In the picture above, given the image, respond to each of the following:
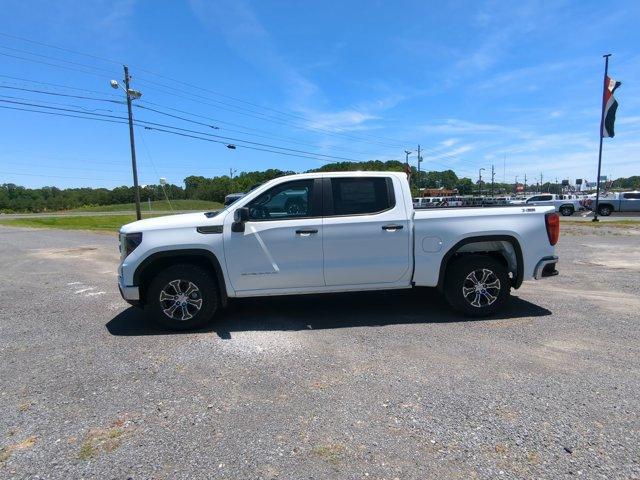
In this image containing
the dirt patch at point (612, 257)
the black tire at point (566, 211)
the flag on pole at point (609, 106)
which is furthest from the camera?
the black tire at point (566, 211)

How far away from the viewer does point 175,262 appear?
5.29 m

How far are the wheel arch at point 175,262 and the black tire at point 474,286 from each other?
9.38ft

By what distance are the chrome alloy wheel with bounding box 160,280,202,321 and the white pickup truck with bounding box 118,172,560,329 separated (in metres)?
0.01

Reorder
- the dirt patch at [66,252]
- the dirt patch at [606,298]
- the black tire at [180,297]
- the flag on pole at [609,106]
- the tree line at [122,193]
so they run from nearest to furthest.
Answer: the black tire at [180,297] < the dirt patch at [606,298] < the dirt patch at [66,252] < the flag on pole at [609,106] < the tree line at [122,193]

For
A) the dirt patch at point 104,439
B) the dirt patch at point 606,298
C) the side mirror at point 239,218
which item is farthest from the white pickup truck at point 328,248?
the dirt patch at point 104,439

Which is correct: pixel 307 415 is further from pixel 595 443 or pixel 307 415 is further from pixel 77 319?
pixel 77 319

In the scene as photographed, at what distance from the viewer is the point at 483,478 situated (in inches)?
97.8

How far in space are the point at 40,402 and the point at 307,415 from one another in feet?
7.10

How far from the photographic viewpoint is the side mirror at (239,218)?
505 cm

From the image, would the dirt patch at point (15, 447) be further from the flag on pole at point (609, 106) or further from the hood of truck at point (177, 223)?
the flag on pole at point (609, 106)

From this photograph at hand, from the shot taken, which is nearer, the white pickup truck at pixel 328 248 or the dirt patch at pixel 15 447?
the dirt patch at pixel 15 447

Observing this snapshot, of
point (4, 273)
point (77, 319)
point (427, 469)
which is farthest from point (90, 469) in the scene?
point (4, 273)

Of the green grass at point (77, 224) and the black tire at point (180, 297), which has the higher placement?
the black tire at point (180, 297)

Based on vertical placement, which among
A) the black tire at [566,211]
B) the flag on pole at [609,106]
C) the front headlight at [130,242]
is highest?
the flag on pole at [609,106]
